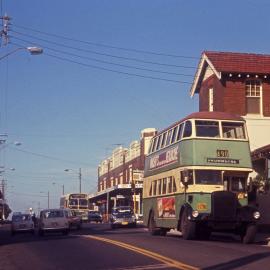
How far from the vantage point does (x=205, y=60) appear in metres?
43.6

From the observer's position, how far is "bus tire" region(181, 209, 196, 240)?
82.4 ft

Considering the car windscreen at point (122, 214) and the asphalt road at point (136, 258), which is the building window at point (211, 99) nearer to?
the car windscreen at point (122, 214)

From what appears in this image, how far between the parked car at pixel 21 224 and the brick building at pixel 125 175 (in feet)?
64.9

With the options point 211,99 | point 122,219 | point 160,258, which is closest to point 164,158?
point 160,258

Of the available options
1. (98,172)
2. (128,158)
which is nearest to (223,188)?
(128,158)

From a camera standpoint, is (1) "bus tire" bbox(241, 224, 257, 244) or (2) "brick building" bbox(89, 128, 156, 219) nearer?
(1) "bus tire" bbox(241, 224, 257, 244)

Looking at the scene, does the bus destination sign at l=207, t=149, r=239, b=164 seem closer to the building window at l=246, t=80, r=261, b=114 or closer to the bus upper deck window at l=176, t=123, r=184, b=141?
the bus upper deck window at l=176, t=123, r=184, b=141

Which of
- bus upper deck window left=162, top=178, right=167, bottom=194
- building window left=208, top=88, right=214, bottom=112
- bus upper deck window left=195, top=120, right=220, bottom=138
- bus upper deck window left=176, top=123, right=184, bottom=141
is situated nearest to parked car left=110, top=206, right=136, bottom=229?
building window left=208, top=88, right=214, bottom=112

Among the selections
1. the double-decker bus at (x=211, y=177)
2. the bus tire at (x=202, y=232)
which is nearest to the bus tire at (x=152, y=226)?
the double-decker bus at (x=211, y=177)

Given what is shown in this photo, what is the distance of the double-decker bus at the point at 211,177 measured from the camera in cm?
2455

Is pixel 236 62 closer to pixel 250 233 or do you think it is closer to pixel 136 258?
pixel 250 233

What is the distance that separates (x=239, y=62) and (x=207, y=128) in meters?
17.1

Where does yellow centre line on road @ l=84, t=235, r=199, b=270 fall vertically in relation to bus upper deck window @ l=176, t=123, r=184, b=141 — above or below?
below

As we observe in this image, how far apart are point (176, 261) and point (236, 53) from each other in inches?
1093
